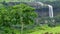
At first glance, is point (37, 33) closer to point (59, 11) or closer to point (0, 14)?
point (0, 14)

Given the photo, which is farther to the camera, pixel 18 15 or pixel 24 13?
pixel 24 13

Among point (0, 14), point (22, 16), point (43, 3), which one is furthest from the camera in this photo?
point (43, 3)

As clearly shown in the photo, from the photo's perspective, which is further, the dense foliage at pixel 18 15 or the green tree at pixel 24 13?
the green tree at pixel 24 13

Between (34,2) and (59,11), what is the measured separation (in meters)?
2.76

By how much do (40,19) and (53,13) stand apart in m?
2.56

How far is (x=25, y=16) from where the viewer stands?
11477 millimetres

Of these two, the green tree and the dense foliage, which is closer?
the dense foliage

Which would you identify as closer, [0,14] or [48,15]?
[0,14]

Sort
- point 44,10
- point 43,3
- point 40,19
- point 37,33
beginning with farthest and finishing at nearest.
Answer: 1. point 43,3
2. point 44,10
3. point 40,19
4. point 37,33

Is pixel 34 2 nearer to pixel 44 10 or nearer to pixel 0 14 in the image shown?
pixel 44 10

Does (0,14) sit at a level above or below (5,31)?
above

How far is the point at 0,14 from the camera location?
965cm

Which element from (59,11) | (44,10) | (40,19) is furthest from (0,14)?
(59,11)

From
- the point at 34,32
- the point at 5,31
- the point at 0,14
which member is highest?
the point at 0,14
